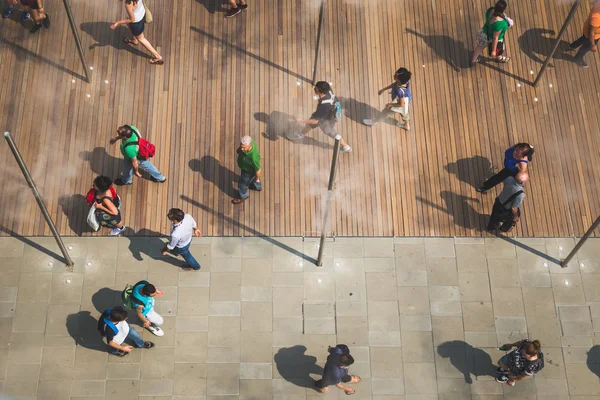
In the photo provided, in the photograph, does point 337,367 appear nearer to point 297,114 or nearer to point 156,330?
point 156,330

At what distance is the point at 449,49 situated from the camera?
1250cm

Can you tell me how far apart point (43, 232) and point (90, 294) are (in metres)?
1.56

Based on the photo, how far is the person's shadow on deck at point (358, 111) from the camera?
11711mm

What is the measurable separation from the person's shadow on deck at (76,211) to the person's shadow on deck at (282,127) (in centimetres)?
374

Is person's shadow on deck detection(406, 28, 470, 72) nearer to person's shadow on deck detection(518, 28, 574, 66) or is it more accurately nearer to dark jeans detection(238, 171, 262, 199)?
person's shadow on deck detection(518, 28, 574, 66)

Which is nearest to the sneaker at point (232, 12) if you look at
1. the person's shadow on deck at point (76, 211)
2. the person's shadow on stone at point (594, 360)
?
the person's shadow on deck at point (76, 211)

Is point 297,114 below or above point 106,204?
above

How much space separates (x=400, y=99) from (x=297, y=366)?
5.27 meters

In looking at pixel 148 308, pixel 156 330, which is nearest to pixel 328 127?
pixel 148 308

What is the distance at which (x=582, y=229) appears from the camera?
10.8 meters

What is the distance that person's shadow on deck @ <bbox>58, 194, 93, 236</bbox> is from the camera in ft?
34.6

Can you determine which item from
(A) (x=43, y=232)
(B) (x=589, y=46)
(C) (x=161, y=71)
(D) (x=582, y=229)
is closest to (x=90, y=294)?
(A) (x=43, y=232)

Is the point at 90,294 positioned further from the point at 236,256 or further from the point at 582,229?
the point at 582,229

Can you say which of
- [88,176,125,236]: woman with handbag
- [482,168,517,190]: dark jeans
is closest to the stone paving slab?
[88,176,125,236]: woman with handbag
